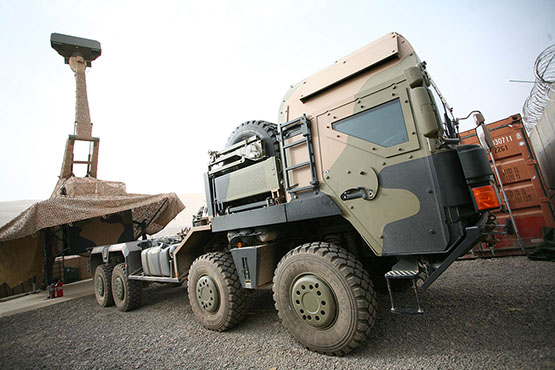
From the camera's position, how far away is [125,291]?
5.10 meters

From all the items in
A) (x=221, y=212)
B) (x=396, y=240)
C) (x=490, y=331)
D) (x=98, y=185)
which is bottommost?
(x=490, y=331)

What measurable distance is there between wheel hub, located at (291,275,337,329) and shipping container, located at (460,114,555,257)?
4565 millimetres

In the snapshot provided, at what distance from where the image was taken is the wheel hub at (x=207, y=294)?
3.50 m

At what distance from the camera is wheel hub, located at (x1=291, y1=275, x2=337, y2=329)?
2.52 m

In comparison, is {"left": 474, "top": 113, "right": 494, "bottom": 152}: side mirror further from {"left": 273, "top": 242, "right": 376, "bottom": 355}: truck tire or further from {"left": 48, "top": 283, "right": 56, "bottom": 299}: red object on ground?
{"left": 48, "top": 283, "right": 56, "bottom": 299}: red object on ground

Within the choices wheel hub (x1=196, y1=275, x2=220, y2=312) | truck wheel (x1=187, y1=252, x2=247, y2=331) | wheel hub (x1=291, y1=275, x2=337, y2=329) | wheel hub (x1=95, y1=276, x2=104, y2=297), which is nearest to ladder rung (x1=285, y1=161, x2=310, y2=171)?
wheel hub (x1=291, y1=275, x2=337, y2=329)

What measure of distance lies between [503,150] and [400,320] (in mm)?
5082

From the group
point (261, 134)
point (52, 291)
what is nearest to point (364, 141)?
point (261, 134)

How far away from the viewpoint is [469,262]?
567cm

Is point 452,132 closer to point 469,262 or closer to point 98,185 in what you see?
point 469,262

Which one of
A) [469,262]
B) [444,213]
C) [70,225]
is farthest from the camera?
[70,225]

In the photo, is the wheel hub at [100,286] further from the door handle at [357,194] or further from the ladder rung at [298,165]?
the door handle at [357,194]

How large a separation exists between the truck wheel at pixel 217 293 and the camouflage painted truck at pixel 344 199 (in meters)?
0.01

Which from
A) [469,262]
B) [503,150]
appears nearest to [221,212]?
[469,262]
